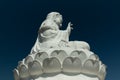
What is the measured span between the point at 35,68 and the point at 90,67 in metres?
1.04

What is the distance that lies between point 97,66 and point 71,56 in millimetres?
566

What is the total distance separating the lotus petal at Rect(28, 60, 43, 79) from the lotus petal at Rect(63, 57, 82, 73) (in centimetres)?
47

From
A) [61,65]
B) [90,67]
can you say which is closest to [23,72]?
[61,65]

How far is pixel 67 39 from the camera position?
745cm

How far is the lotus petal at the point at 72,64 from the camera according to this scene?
640cm

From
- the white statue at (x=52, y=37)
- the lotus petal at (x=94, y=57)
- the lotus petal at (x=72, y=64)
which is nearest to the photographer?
the lotus petal at (x=72, y=64)

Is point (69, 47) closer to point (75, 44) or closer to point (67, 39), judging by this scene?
point (75, 44)

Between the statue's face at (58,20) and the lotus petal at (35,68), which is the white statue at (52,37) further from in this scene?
the lotus petal at (35,68)

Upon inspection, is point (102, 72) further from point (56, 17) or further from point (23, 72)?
point (56, 17)

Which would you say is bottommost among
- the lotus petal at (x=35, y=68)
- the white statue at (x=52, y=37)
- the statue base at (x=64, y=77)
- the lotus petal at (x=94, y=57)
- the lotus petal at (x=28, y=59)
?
the statue base at (x=64, y=77)

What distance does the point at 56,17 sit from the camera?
7.95 metres

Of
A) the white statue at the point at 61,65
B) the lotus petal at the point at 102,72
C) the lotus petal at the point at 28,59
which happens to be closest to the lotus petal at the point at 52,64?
the white statue at the point at 61,65

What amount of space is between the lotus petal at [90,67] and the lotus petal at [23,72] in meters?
1.10

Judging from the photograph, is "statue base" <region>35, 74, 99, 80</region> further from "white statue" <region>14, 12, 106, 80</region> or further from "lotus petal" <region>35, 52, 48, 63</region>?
"lotus petal" <region>35, 52, 48, 63</region>
